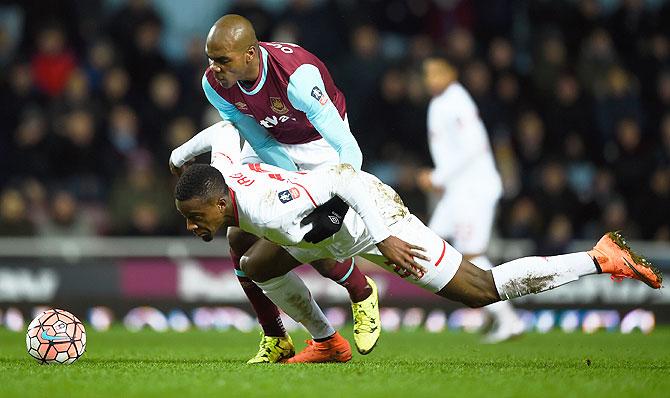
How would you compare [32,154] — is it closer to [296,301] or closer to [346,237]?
[296,301]

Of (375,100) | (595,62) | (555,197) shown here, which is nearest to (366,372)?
(555,197)

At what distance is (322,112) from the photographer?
7012 millimetres

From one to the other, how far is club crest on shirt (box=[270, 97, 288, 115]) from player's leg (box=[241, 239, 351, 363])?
2.70 feet

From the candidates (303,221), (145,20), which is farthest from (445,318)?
→ (303,221)

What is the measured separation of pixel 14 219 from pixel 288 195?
6888 millimetres

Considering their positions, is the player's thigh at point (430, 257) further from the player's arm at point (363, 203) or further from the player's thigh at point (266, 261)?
the player's thigh at point (266, 261)

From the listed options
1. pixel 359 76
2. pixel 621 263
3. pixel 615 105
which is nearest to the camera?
pixel 621 263

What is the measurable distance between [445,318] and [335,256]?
566 centimetres

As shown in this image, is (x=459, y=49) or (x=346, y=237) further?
(x=459, y=49)

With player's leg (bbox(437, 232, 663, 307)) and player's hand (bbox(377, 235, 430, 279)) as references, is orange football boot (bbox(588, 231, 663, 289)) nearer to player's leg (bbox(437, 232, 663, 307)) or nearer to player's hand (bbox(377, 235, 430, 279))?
player's leg (bbox(437, 232, 663, 307))

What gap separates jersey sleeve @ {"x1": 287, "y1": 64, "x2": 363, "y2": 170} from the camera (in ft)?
22.9

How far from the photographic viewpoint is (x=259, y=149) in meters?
7.66

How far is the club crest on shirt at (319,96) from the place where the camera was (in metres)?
7.01

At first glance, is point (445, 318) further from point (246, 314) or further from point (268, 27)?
point (268, 27)
